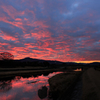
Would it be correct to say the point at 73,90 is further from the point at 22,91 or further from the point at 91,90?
the point at 22,91

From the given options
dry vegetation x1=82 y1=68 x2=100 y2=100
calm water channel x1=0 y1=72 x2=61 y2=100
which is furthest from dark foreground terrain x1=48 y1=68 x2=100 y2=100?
calm water channel x1=0 y1=72 x2=61 y2=100

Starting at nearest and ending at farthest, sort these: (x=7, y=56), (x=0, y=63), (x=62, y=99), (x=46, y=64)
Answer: (x=62, y=99), (x=0, y=63), (x=7, y=56), (x=46, y=64)

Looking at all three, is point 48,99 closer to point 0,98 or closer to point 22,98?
point 22,98

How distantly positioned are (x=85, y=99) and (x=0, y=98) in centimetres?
1461

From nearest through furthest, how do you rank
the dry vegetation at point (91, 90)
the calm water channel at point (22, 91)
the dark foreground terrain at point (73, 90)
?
the dry vegetation at point (91, 90)
the dark foreground terrain at point (73, 90)
the calm water channel at point (22, 91)

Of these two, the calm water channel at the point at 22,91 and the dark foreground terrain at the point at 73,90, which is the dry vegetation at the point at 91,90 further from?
the calm water channel at the point at 22,91

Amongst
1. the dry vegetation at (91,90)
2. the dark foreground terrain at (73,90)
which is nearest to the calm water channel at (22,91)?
the dark foreground terrain at (73,90)

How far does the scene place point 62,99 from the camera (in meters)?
13.7

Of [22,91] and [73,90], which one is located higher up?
[73,90]

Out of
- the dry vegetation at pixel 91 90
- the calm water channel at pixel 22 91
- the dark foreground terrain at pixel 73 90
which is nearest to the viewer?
the dry vegetation at pixel 91 90

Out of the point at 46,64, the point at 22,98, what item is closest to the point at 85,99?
the point at 22,98

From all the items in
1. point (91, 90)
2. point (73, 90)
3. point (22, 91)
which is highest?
point (91, 90)

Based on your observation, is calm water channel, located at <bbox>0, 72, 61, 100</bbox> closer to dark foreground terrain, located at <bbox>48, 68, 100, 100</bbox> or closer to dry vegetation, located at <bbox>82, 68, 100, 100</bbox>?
dark foreground terrain, located at <bbox>48, 68, 100, 100</bbox>

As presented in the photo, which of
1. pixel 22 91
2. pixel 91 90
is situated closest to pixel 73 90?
pixel 91 90
